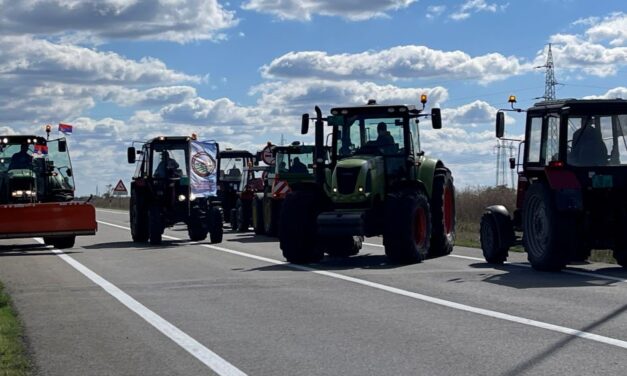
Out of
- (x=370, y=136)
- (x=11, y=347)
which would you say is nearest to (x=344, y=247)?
→ (x=370, y=136)

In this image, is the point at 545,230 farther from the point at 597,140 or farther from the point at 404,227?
the point at 404,227

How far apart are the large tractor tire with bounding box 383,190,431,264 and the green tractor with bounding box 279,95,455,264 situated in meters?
0.02

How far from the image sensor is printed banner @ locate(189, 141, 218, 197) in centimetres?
2892

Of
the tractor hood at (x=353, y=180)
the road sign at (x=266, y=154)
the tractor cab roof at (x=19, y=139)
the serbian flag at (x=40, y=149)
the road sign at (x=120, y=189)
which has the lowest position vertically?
the road sign at (x=120, y=189)

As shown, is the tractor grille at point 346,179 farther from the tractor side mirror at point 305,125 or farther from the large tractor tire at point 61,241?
the large tractor tire at point 61,241

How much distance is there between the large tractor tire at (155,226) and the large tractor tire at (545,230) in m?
→ 11.7

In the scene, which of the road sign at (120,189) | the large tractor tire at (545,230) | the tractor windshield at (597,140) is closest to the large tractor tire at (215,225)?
the large tractor tire at (545,230)

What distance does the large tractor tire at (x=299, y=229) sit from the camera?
65.5ft

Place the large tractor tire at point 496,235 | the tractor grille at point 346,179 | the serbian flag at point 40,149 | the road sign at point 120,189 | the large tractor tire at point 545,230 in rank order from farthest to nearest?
the road sign at point 120,189
the serbian flag at point 40,149
the tractor grille at point 346,179
the large tractor tire at point 496,235
the large tractor tire at point 545,230

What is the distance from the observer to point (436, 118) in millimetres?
20719

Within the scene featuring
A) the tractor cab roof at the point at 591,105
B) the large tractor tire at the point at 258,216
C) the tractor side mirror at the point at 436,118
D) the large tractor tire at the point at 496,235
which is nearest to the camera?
the tractor cab roof at the point at 591,105

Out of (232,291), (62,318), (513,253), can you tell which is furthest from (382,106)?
(62,318)

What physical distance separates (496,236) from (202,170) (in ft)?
38.8

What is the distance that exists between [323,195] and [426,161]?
2.18 meters
